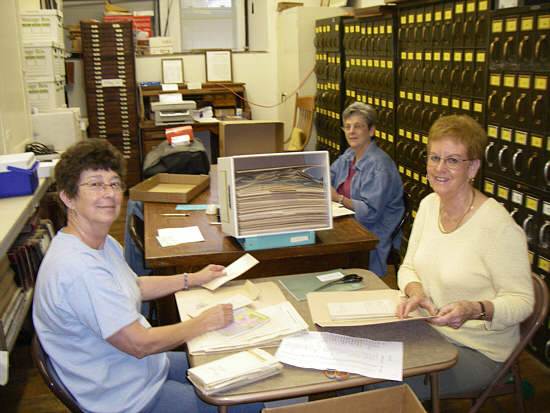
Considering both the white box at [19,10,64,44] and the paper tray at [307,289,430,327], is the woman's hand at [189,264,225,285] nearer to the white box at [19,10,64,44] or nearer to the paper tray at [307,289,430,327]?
the paper tray at [307,289,430,327]

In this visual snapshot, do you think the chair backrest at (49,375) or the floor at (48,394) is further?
the floor at (48,394)

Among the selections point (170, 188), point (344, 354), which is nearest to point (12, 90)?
point (170, 188)

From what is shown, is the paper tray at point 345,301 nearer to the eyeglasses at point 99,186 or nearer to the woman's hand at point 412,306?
the woman's hand at point 412,306

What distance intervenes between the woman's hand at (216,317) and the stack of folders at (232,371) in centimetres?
16

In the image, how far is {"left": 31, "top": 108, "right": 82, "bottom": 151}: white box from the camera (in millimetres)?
4855

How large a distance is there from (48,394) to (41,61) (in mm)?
3439

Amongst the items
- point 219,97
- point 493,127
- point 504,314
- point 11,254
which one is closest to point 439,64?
point 493,127

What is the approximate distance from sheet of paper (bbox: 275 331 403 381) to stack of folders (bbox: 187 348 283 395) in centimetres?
6

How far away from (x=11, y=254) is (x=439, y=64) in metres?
2.69

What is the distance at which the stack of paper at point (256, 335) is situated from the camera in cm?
156

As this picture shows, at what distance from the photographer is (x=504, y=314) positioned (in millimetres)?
1739

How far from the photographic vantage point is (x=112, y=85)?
678cm

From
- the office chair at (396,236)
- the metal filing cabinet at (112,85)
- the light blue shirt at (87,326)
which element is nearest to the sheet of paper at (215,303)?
the light blue shirt at (87,326)

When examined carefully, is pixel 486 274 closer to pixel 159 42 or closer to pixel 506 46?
pixel 506 46
